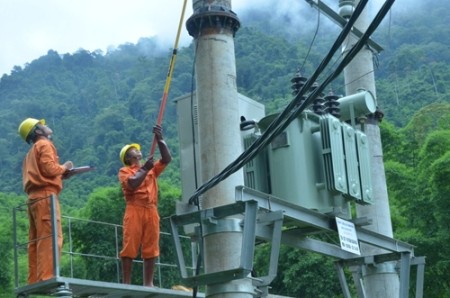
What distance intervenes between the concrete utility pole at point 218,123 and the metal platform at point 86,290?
4.06ft

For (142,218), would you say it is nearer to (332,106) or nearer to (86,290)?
(86,290)

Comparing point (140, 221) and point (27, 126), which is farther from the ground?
point (27, 126)

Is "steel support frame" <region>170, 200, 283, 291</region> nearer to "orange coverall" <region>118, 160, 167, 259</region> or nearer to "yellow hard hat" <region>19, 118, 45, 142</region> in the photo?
"orange coverall" <region>118, 160, 167, 259</region>

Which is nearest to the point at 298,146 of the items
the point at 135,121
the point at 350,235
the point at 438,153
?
the point at 350,235

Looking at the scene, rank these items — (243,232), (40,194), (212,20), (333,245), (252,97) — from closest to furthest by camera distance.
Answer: (243,232), (212,20), (40,194), (333,245), (252,97)

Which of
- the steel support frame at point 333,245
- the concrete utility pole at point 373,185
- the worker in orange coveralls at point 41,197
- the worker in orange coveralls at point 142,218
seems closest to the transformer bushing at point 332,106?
the steel support frame at point 333,245

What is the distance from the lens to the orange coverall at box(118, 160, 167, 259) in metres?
10.8

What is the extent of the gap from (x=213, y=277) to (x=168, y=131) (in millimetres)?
61299

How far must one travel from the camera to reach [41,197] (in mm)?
10000

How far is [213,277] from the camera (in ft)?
29.6

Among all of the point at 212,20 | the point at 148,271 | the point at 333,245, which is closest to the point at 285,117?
the point at 212,20

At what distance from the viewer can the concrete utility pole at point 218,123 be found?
9242 mm

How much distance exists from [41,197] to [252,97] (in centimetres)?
6244

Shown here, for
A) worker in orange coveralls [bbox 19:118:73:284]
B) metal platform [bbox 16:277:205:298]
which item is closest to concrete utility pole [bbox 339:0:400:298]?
metal platform [bbox 16:277:205:298]
